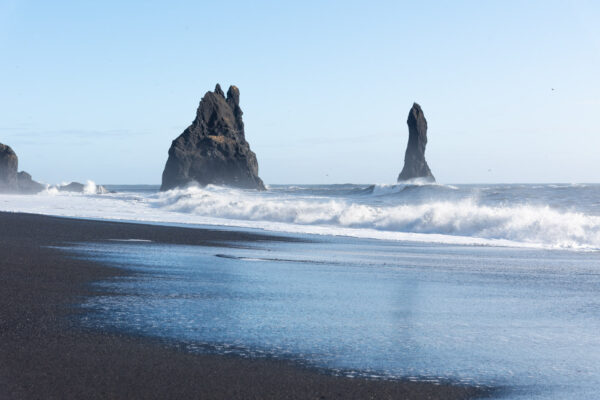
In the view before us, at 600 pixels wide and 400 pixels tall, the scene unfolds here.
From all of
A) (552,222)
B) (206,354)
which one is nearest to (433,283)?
(206,354)

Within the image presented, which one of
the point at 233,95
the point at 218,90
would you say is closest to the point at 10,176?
the point at 218,90

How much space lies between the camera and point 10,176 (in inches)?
3012

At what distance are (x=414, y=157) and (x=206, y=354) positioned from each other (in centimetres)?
10188

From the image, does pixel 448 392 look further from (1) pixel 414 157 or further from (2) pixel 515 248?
(1) pixel 414 157

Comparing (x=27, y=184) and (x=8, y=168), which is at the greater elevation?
(x=8, y=168)

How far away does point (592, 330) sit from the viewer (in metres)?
6.02

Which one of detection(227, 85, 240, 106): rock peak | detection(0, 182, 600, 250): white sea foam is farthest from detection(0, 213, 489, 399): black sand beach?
detection(227, 85, 240, 106): rock peak

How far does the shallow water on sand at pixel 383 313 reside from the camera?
15.4 ft

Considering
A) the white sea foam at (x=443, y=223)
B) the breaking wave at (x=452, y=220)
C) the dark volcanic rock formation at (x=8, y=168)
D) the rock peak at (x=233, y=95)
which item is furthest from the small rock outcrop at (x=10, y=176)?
the white sea foam at (x=443, y=223)

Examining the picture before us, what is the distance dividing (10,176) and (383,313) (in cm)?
7860

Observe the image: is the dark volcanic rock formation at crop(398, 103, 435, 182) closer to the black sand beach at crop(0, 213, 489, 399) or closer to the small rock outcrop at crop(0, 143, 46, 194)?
the small rock outcrop at crop(0, 143, 46, 194)

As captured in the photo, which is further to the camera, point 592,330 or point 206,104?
point 206,104

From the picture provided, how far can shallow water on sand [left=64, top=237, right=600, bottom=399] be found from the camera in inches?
185

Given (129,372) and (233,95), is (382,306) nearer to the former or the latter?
(129,372)
